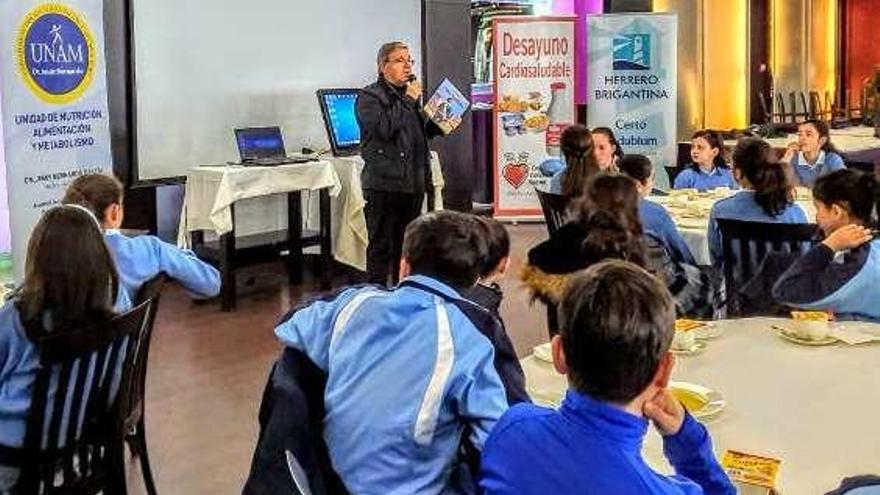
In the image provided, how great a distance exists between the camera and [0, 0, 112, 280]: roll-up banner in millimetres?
5285

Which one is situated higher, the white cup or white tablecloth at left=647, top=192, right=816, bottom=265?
white tablecloth at left=647, top=192, right=816, bottom=265

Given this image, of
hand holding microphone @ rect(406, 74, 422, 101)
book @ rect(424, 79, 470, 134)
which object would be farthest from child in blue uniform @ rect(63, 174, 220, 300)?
book @ rect(424, 79, 470, 134)

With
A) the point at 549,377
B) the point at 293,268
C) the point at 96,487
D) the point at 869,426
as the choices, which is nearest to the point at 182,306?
the point at 293,268

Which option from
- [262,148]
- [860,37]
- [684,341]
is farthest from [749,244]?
[860,37]

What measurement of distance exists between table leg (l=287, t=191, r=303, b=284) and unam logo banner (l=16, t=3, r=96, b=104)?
1.99 meters

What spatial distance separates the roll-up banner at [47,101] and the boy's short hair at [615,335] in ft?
14.1

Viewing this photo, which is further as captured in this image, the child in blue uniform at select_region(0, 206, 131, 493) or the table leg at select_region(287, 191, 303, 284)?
the table leg at select_region(287, 191, 303, 284)

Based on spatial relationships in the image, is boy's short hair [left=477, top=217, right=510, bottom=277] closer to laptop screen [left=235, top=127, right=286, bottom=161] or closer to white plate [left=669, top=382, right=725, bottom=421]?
white plate [left=669, top=382, right=725, bottom=421]

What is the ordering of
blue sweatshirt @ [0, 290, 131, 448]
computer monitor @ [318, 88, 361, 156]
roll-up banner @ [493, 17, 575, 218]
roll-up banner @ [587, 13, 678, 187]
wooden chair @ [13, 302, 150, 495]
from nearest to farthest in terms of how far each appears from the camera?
wooden chair @ [13, 302, 150, 495]
blue sweatshirt @ [0, 290, 131, 448]
computer monitor @ [318, 88, 361, 156]
roll-up banner @ [587, 13, 678, 187]
roll-up banner @ [493, 17, 575, 218]

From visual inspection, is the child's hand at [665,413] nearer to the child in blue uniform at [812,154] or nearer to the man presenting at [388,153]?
the man presenting at [388,153]

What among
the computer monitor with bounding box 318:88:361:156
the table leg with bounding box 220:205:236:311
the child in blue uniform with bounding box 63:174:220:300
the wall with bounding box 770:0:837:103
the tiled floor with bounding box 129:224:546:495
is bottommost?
the tiled floor with bounding box 129:224:546:495

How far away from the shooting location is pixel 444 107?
22.2 ft

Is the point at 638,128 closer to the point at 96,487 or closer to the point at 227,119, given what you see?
the point at 227,119

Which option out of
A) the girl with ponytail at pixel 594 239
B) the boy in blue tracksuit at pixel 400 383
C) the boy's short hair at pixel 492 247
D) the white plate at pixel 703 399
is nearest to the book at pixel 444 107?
the girl with ponytail at pixel 594 239
